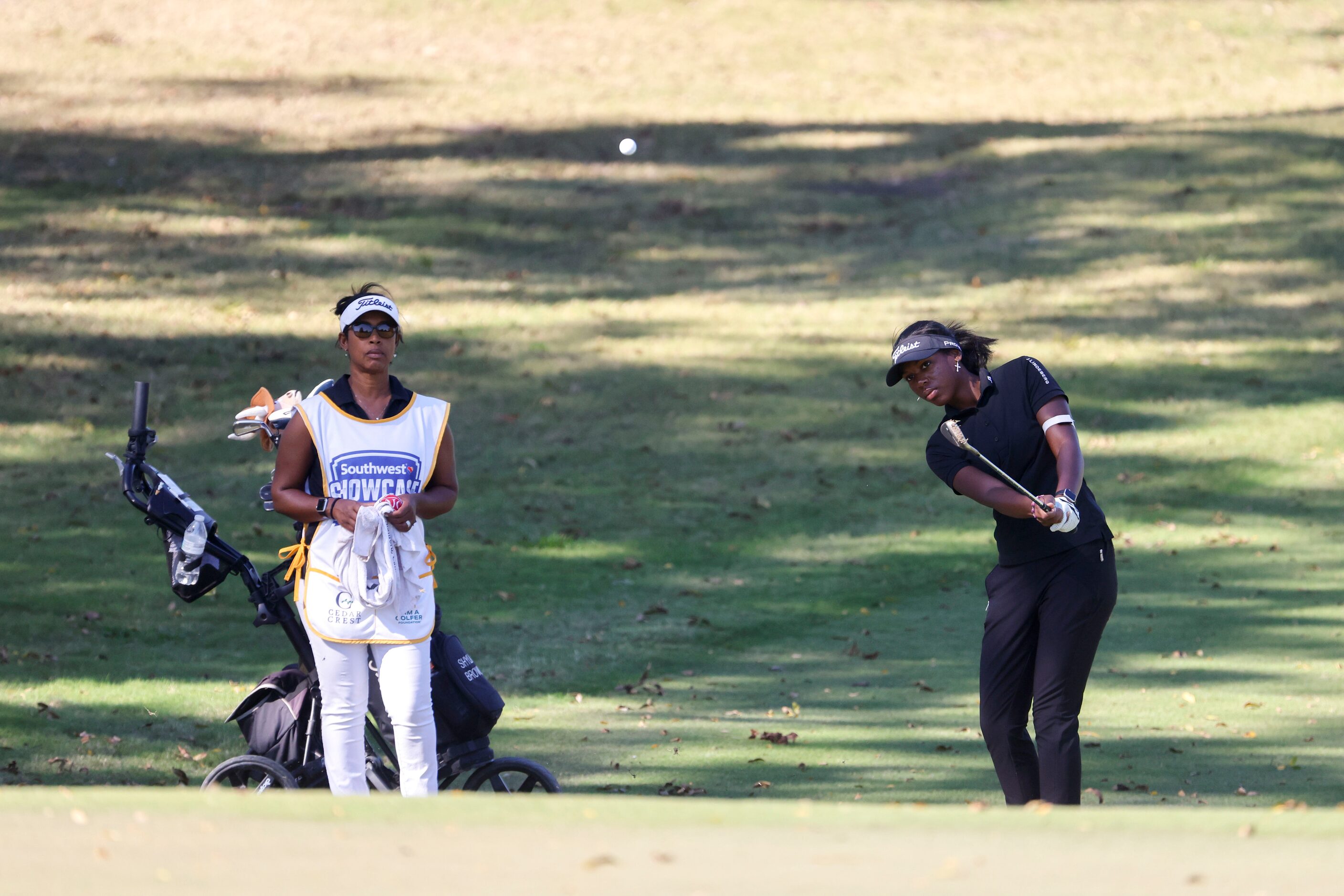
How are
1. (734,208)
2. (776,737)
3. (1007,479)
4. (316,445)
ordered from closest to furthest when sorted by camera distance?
1. (316,445)
2. (1007,479)
3. (776,737)
4. (734,208)

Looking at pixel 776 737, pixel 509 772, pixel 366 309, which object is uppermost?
pixel 366 309

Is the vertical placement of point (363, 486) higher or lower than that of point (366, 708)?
higher

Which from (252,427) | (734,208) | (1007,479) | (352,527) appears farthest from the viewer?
(734,208)

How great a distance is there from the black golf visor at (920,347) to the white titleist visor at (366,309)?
6.07 ft

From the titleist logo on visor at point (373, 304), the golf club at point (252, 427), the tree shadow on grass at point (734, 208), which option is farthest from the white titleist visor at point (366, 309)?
the tree shadow on grass at point (734, 208)

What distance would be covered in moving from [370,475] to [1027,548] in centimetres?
241

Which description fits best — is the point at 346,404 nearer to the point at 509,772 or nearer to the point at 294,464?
the point at 294,464

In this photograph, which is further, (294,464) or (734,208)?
(734,208)

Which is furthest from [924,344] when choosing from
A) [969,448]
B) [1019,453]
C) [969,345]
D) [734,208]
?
[734,208]

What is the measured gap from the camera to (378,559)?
5.27 metres

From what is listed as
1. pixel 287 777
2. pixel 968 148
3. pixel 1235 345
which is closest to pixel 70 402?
pixel 287 777

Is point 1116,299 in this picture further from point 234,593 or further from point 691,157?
point 234,593

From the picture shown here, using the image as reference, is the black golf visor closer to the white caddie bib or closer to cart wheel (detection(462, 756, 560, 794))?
the white caddie bib

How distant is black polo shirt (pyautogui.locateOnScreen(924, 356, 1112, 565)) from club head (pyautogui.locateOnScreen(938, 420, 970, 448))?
47mm
